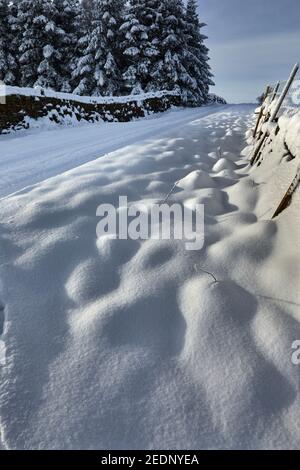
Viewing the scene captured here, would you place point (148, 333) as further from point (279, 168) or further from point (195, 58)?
point (195, 58)

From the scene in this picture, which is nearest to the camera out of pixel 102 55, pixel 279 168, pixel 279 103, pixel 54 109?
→ pixel 279 168

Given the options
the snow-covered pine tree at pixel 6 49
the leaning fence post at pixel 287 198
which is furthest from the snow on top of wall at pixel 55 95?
the snow-covered pine tree at pixel 6 49

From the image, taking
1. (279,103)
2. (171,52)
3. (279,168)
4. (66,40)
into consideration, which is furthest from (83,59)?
(279,168)

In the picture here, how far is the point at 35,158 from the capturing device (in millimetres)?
5777

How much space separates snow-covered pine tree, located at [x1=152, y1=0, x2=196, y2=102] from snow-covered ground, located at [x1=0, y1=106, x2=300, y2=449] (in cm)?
2143

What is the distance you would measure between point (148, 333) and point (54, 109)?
1033 centimetres

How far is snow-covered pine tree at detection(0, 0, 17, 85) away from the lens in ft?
71.0

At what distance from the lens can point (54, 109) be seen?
10.4 m

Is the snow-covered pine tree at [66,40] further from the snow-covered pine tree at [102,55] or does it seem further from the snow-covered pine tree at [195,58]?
the snow-covered pine tree at [195,58]

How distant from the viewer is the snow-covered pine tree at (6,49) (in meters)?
21.6

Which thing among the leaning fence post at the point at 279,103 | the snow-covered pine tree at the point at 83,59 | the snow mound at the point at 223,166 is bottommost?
the snow mound at the point at 223,166

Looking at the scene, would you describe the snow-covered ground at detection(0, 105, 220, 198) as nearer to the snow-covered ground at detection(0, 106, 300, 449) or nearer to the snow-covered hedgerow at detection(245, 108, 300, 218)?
the snow-covered ground at detection(0, 106, 300, 449)

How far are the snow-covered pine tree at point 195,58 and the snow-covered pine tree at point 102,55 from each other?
5567mm
